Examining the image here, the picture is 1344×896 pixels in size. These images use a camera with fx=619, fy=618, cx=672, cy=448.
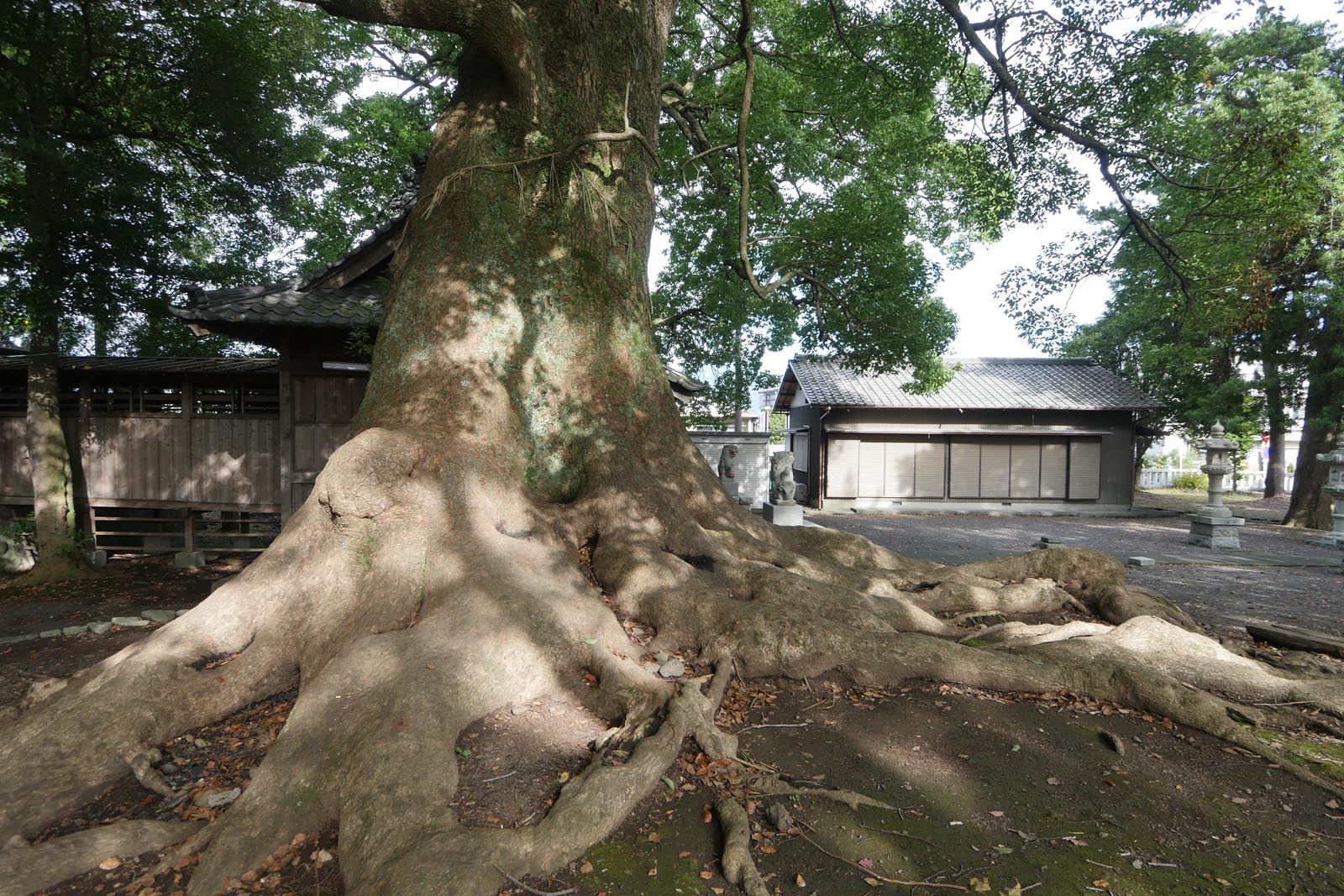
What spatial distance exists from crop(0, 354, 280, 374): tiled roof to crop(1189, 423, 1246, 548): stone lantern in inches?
701

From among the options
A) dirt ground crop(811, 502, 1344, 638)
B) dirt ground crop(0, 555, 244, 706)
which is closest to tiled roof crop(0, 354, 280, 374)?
dirt ground crop(0, 555, 244, 706)

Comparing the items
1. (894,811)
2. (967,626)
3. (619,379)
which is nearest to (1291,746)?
(967,626)

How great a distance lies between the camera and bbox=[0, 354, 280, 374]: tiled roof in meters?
9.16

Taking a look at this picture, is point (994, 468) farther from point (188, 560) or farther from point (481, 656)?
point (188, 560)

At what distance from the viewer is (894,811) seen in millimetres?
2918

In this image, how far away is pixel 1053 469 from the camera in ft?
68.1

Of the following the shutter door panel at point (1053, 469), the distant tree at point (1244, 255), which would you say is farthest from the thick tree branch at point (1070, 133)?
the shutter door panel at point (1053, 469)

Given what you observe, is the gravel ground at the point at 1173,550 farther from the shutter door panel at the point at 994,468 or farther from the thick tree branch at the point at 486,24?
the thick tree branch at the point at 486,24

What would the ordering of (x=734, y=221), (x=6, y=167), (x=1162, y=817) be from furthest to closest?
(x=734, y=221)
(x=6, y=167)
(x=1162, y=817)

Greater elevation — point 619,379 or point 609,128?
point 609,128

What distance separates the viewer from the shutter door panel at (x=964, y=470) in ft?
67.8

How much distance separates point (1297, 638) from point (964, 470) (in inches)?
644

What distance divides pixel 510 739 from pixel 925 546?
11065 millimetres

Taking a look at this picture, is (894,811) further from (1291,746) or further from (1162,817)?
(1291,746)
